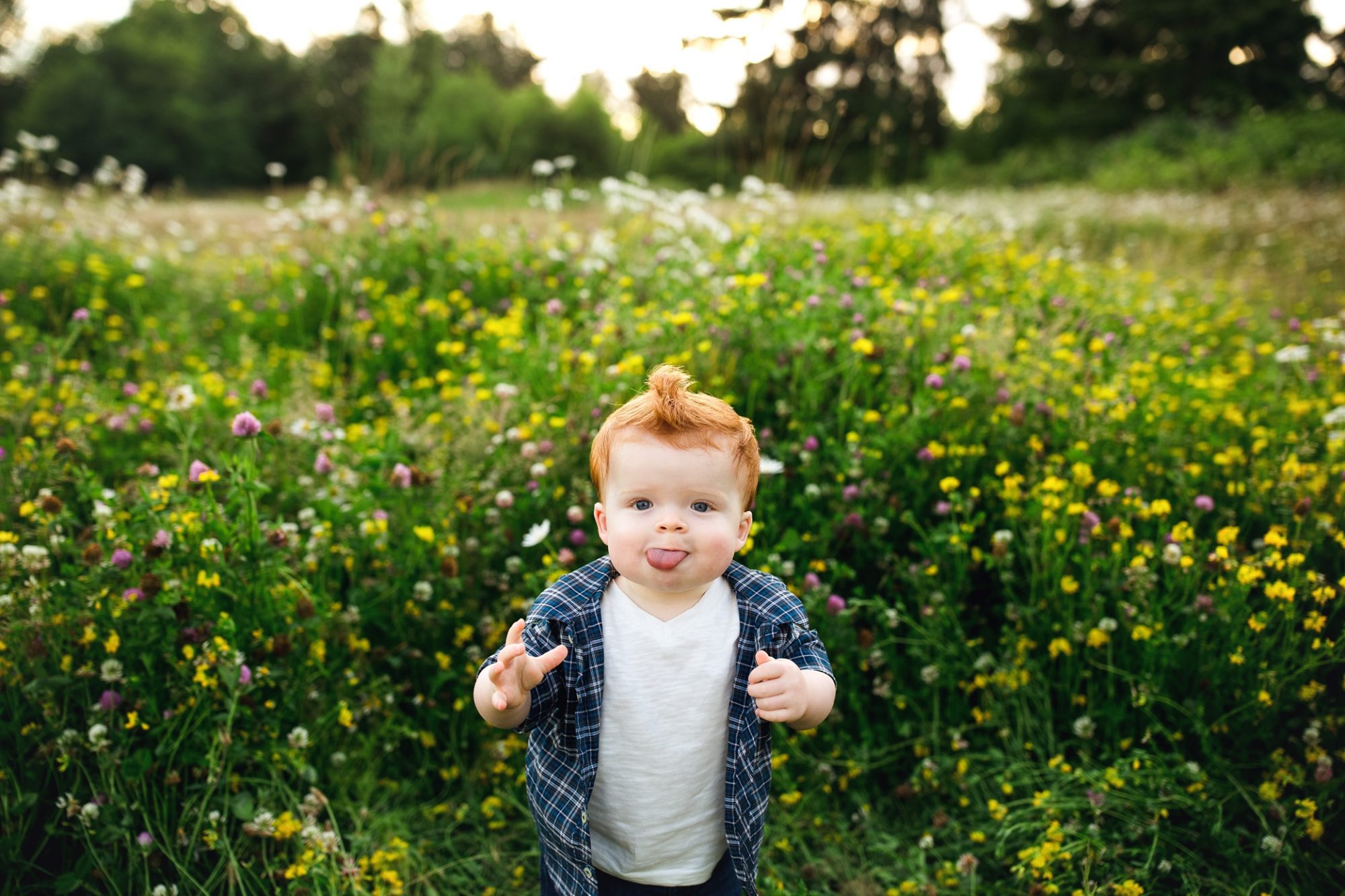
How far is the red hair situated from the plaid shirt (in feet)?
0.69

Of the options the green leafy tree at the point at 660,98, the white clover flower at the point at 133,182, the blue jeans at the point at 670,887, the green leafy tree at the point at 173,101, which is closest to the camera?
the blue jeans at the point at 670,887

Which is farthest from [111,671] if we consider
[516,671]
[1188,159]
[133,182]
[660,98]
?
[660,98]

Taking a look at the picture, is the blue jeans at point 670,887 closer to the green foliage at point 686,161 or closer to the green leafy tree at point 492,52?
the green foliage at point 686,161

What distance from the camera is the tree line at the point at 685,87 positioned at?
23031 mm

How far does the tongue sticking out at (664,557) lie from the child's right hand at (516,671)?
0.21 meters

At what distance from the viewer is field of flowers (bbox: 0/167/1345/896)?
2.05 m

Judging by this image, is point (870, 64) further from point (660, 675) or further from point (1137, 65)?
point (660, 675)

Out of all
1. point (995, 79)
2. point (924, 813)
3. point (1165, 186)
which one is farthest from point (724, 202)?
point (995, 79)

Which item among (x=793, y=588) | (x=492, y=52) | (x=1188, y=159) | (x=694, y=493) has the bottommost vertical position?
(x=793, y=588)

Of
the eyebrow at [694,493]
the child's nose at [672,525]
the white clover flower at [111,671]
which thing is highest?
the eyebrow at [694,493]

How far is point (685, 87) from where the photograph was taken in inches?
1045

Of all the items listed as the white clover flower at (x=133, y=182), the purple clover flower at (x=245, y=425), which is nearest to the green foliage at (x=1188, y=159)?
the white clover flower at (x=133, y=182)

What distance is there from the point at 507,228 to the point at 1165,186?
10.9 m

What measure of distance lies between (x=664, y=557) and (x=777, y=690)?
28cm
